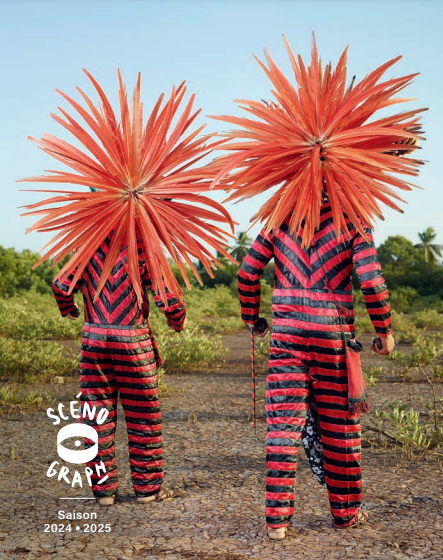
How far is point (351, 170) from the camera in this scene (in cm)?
362

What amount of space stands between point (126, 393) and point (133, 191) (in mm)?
1211

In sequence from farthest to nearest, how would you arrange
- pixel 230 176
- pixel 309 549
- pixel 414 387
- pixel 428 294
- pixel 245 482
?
pixel 428 294
pixel 414 387
pixel 245 482
pixel 230 176
pixel 309 549

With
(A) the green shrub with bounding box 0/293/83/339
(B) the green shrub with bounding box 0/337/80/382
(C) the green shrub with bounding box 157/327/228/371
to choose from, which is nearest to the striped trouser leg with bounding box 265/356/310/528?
(B) the green shrub with bounding box 0/337/80/382

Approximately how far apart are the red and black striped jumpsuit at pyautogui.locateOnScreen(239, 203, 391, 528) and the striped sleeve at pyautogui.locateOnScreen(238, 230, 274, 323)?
160 mm

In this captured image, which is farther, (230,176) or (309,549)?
(230,176)

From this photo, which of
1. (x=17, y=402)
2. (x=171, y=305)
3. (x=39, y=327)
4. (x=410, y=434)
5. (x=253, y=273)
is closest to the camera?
(x=253, y=273)

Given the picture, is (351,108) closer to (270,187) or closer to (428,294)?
(270,187)

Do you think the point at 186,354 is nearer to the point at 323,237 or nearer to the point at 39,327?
→ the point at 39,327

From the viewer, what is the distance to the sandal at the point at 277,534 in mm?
3615

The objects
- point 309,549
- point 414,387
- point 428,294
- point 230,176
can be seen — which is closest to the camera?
point 309,549

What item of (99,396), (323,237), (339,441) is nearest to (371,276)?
(323,237)

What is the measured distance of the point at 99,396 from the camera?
13.7ft

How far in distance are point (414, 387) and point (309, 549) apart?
5.38m

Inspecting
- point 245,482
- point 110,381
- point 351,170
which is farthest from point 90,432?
point 351,170
